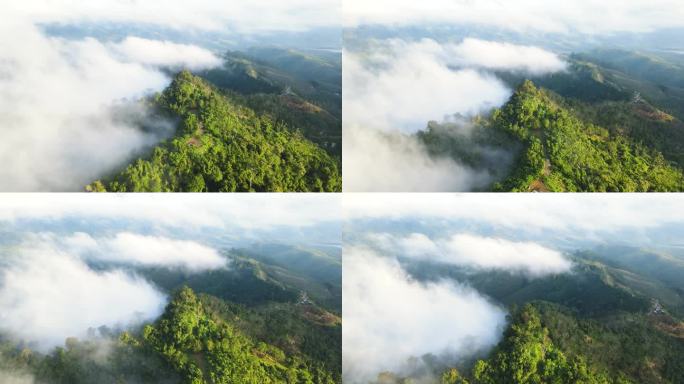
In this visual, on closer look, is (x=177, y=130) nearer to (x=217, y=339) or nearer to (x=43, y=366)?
(x=217, y=339)

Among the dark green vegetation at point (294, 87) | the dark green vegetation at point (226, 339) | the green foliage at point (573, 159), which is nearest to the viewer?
the dark green vegetation at point (226, 339)

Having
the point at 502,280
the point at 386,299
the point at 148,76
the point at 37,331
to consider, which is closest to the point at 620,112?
the point at 502,280

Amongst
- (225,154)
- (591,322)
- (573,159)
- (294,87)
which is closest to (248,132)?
(225,154)

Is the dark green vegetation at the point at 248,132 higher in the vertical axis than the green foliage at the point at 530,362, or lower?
higher

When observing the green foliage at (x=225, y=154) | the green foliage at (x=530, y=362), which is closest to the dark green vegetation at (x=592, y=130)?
the green foliage at (x=225, y=154)

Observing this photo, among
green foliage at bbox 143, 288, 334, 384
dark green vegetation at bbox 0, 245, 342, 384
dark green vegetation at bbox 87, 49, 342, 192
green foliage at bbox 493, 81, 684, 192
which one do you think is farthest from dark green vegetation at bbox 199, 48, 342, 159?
green foliage at bbox 143, 288, 334, 384

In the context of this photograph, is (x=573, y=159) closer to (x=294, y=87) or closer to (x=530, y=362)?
(x=530, y=362)

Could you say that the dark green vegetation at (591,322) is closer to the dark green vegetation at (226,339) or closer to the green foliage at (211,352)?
the dark green vegetation at (226,339)
